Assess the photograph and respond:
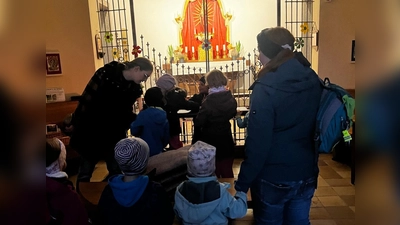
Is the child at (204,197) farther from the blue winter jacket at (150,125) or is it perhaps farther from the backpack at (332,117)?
the blue winter jacket at (150,125)

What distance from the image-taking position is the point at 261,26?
7.78 m

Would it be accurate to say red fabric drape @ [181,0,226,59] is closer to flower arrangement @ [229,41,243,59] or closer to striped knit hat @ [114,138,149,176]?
flower arrangement @ [229,41,243,59]

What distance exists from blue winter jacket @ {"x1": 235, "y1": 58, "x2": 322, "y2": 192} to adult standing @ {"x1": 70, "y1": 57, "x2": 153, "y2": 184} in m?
1.13

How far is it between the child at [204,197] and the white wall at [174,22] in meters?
6.56

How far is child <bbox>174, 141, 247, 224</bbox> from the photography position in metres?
1.41

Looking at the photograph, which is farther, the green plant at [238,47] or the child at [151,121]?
the green plant at [238,47]

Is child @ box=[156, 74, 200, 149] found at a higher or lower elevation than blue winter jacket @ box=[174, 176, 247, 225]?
higher

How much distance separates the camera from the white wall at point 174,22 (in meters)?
7.71

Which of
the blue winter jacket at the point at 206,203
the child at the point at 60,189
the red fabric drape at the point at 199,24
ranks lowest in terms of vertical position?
the blue winter jacket at the point at 206,203

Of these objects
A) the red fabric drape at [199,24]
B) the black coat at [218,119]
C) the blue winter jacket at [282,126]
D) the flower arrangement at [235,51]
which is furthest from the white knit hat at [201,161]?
the red fabric drape at [199,24]

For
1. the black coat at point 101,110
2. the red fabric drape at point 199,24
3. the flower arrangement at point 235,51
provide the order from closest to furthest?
the black coat at point 101,110 < the flower arrangement at point 235,51 < the red fabric drape at point 199,24

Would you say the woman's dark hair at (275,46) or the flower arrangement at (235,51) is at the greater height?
the flower arrangement at (235,51)

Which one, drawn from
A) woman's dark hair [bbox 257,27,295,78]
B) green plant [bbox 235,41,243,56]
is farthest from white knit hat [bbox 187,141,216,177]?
green plant [bbox 235,41,243,56]
